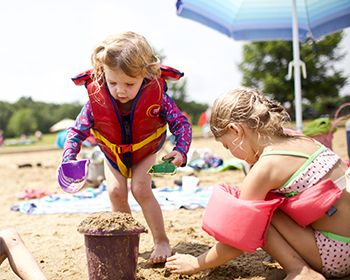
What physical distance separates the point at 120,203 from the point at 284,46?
30896mm

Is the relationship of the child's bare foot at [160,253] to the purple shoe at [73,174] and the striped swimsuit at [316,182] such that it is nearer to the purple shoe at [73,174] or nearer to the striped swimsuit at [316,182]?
the purple shoe at [73,174]

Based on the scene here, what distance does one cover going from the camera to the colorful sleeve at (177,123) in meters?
2.39

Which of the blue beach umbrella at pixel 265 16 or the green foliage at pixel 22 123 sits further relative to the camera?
the green foliage at pixel 22 123

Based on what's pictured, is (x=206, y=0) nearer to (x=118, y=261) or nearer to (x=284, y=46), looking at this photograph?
(x=118, y=261)

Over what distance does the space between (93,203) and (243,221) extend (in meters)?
3.06

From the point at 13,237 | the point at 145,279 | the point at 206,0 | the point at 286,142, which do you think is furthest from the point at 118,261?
the point at 206,0

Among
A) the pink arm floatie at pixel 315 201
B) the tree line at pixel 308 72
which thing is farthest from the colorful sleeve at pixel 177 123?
the tree line at pixel 308 72

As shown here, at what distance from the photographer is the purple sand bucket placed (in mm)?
1659

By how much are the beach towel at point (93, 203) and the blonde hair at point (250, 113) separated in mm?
2122

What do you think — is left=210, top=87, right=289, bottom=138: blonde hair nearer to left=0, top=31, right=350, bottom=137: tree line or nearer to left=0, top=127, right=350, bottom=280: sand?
left=0, top=127, right=350, bottom=280: sand

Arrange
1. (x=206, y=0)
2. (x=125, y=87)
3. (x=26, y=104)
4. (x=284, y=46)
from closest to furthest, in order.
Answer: (x=125, y=87) → (x=206, y=0) → (x=284, y=46) → (x=26, y=104)

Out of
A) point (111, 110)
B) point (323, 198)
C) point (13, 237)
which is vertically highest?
point (111, 110)

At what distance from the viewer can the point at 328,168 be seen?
1.59 metres

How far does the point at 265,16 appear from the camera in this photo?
586 centimetres
